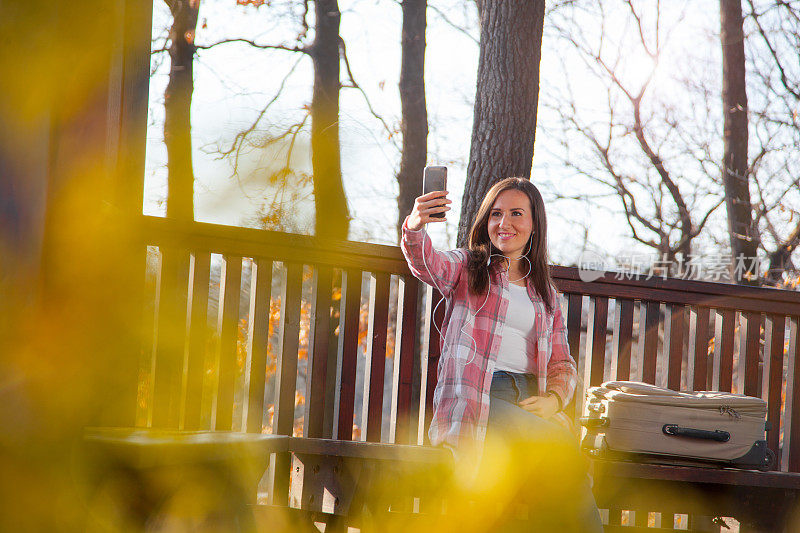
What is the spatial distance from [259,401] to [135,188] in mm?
982

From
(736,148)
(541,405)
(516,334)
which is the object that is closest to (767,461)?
(541,405)

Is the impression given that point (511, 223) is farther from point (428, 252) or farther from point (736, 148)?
point (736, 148)

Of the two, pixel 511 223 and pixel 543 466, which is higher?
pixel 511 223

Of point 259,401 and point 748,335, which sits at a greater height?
point 748,335

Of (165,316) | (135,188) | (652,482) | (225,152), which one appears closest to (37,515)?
(135,188)

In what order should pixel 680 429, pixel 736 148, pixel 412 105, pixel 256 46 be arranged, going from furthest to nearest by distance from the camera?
1. pixel 736 148
2. pixel 256 46
3. pixel 412 105
4. pixel 680 429

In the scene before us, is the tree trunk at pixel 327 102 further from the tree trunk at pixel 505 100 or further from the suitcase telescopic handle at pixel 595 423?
the suitcase telescopic handle at pixel 595 423

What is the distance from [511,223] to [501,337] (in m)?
0.45

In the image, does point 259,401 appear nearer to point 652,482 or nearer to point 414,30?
point 652,482

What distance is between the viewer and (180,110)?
7410 mm

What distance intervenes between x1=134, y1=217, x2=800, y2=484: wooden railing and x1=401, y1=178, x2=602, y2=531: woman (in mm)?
316

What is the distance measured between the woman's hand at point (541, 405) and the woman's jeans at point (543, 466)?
4 centimetres

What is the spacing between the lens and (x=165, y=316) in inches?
98.4

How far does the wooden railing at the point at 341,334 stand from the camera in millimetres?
2551
